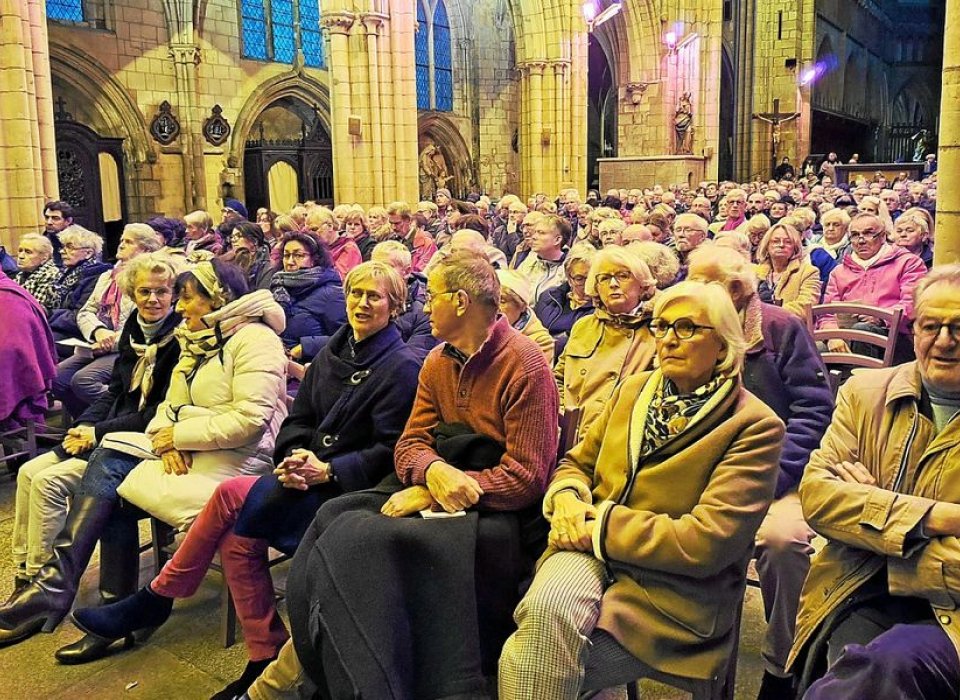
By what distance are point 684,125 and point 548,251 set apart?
60.5 ft

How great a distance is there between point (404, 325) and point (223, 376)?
1.49 metres

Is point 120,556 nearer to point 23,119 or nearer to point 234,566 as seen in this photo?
point 234,566

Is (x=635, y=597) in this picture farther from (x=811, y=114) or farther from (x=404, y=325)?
A: (x=811, y=114)

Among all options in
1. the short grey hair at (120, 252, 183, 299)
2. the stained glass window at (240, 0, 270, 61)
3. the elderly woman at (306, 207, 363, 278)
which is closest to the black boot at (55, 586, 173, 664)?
the short grey hair at (120, 252, 183, 299)

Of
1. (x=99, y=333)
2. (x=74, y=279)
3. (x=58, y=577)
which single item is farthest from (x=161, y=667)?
(x=74, y=279)

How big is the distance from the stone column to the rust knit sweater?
33.2ft

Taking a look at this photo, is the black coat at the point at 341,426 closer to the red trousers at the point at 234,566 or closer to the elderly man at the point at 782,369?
the red trousers at the point at 234,566

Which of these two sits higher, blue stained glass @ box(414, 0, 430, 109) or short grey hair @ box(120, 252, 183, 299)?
blue stained glass @ box(414, 0, 430, 109)

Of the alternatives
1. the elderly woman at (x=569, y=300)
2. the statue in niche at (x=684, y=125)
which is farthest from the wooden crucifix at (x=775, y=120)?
the elderly woman at (x=569, y=300)

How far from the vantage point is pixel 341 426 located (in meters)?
3.24

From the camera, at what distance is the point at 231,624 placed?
3.42 metres

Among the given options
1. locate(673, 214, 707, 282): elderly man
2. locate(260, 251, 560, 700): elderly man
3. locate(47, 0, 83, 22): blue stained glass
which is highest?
locate(47, 0, 83, 22): blue stained glass

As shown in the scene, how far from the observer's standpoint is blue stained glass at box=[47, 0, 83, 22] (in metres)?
14.7

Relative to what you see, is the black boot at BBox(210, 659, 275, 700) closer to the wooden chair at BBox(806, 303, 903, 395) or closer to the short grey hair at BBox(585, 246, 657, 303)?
the short grey hair at BBox(585, 246, 657, 303)
